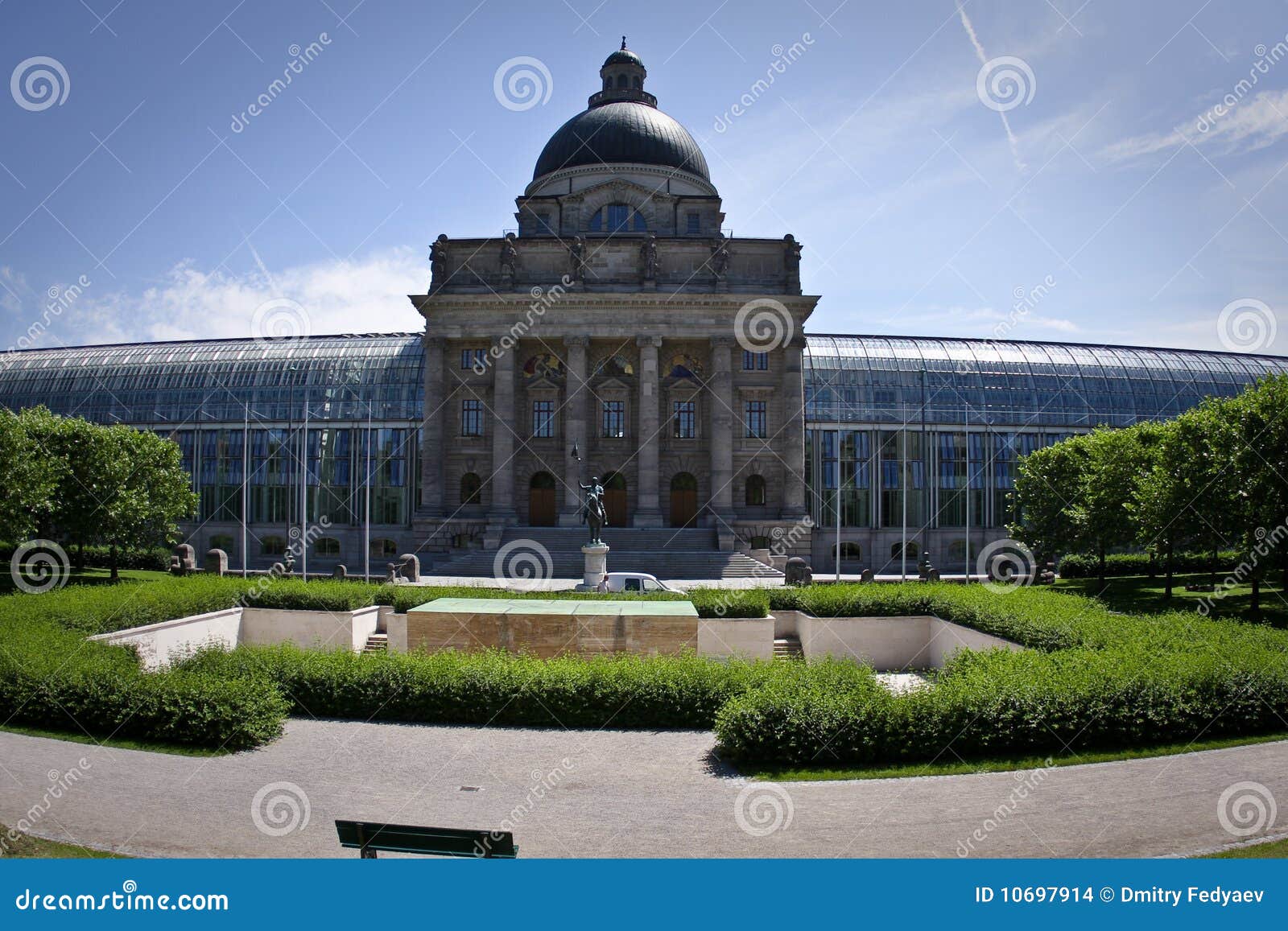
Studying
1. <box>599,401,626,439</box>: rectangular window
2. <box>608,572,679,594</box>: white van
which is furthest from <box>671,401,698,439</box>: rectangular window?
<box>608,572,679,594</box>: white van

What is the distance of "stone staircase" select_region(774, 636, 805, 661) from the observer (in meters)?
29.4

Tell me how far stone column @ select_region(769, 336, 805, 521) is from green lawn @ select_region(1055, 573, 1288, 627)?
16715 millimetres

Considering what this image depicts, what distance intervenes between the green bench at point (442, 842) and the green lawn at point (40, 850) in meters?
4.40

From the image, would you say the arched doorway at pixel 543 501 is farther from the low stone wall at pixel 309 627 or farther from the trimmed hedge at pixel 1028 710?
the trimmed hedge at pixel 1028 710

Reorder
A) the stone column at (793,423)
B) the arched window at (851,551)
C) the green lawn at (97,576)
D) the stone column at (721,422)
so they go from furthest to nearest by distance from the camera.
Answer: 1. the arched window at (851,551)
2. the stone column at (793,423)
3. the stone column at (721,422)
4. the green lawn at (97,576)

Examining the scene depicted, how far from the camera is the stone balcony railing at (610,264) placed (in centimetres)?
5738

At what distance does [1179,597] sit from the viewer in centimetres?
3891

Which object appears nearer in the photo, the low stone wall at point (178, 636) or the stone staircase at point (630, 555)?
the low stone wall at point (178, 636)

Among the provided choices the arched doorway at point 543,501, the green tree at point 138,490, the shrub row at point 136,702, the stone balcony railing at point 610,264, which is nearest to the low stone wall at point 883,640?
the shrub row at point 136,702

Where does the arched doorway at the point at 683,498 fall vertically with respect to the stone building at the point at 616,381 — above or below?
below

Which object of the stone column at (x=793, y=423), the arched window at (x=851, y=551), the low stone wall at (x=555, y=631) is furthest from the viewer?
the arched window at (x=851, y=551)

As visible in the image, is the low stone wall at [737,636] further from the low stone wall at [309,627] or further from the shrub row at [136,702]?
the shrub row at [136,702]

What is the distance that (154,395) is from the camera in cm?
6962

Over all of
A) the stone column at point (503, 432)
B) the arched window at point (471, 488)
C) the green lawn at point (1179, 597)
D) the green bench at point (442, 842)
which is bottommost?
the green bench at point (442, 842)
